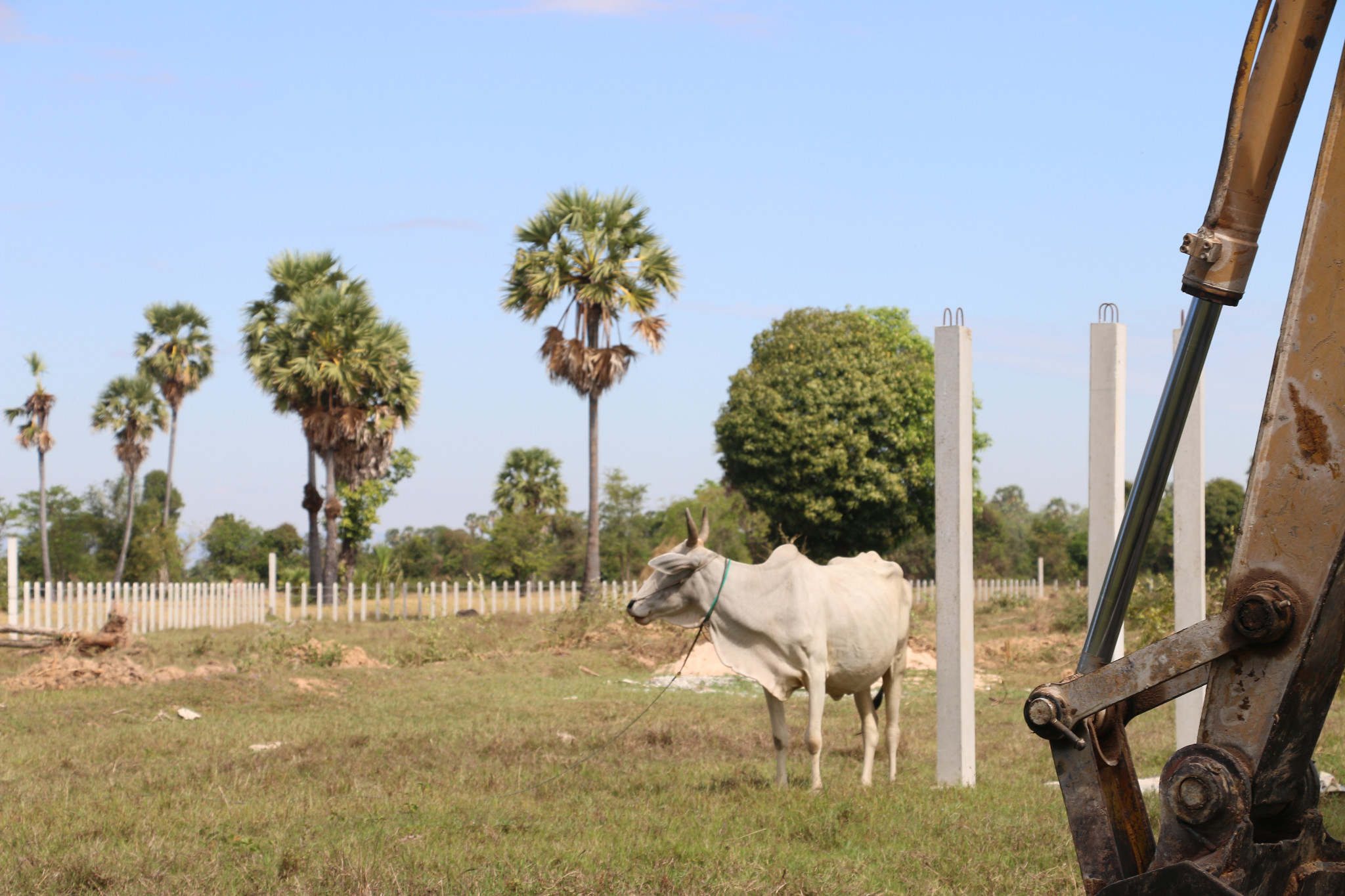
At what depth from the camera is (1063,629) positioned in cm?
2389

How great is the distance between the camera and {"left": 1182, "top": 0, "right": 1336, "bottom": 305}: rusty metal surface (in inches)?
122

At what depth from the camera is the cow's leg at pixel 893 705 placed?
9148mm

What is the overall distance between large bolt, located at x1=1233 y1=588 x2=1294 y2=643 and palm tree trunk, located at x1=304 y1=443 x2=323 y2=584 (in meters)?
31.0

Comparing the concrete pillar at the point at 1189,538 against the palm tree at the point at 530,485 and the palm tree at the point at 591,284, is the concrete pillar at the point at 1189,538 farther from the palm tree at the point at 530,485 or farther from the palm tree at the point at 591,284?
the palm tree at the point at 530,485

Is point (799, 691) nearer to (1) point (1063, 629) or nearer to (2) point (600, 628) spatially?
(2) point (600, 628)

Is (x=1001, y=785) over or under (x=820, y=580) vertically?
under

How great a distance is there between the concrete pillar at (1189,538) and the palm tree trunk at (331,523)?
25.3m

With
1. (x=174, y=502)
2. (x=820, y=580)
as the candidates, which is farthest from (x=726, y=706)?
(x=174, y=502)

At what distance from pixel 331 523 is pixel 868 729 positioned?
24.8 meters

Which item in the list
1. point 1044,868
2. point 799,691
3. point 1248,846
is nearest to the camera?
point 1248,846

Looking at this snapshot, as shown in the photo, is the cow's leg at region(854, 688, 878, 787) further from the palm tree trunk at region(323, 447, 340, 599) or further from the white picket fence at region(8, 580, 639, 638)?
the palm tree trunk at region(323, 447, 340, 599)

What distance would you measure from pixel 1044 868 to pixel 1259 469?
3670 millimetres

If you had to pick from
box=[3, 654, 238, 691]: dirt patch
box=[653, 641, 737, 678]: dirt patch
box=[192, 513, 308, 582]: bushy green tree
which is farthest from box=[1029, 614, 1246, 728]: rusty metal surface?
box=[192, 513, 308, 582]: bushy green tree

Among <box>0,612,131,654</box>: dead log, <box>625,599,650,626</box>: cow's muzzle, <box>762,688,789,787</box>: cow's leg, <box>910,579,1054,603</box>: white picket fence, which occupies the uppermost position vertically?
<box>625,599,650,626</box>: cow's muzzle
